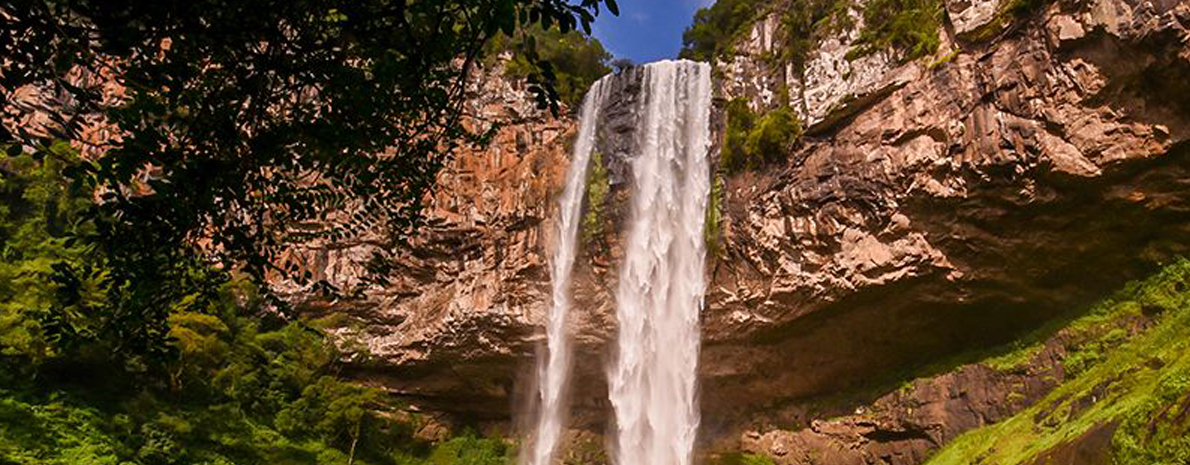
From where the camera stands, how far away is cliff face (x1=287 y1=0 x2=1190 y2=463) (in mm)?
13961

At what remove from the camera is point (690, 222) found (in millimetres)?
19953

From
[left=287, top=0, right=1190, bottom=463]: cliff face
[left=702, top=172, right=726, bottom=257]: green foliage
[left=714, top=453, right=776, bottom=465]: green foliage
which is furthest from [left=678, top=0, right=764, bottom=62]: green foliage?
[left=714, top=453, right=776, bottom=465]: green foliage

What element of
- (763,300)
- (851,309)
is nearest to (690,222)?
(763,300)

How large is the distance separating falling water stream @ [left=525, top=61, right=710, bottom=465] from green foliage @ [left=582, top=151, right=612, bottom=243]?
245 mm

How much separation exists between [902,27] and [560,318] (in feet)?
34.7

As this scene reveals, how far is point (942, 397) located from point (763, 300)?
420 cm

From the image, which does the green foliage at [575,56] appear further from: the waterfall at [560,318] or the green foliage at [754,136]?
the green foliage at [754,136]

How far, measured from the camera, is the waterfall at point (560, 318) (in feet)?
66.5

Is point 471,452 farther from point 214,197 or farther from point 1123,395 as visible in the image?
point 214,197

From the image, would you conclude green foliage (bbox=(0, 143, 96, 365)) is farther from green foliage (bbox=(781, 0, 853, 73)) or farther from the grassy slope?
green foliage (bbox=(781, 0, 853, 73))

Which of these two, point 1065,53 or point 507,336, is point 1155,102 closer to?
point 1065,53

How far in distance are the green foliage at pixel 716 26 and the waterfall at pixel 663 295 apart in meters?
2.14

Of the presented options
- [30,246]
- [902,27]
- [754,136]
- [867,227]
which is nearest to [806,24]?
[902,27]

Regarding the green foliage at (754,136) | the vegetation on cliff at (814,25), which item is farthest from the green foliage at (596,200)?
the vegetation on cliff at (814,25)
